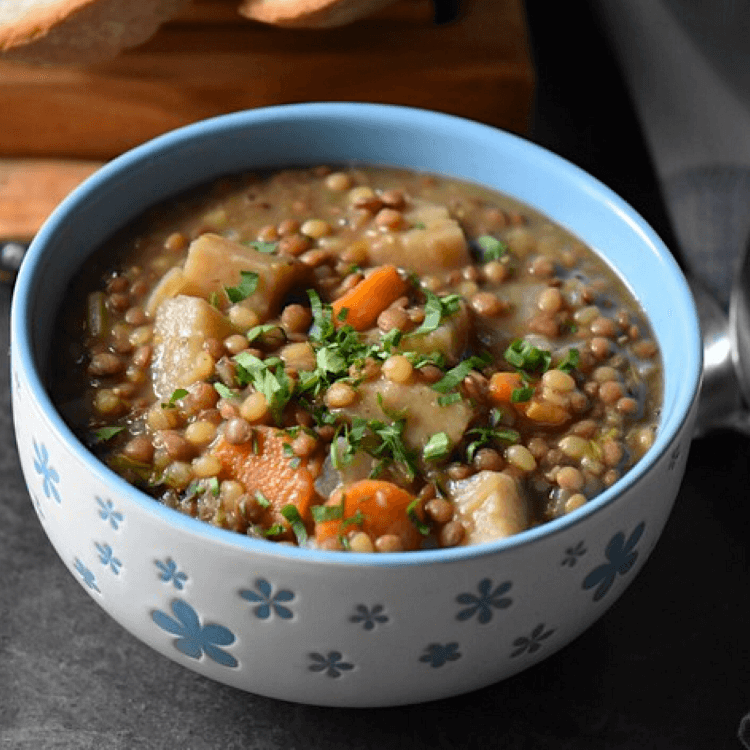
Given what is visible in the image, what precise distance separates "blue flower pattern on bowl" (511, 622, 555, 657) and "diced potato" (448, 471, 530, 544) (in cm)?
16

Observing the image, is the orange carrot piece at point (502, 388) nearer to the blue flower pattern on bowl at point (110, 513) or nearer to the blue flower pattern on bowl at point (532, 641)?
the blue flower pattern on bowl at point (532, 641)

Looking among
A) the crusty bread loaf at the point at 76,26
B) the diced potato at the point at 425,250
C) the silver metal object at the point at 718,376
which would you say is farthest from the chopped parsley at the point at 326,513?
the crusty bread loaf at the point at 76,26

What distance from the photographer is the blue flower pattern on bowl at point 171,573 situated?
6.64 feet

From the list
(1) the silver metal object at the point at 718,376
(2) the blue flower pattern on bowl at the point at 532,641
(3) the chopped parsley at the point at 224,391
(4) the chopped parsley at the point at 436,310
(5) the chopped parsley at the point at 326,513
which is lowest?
(1) the silver metal object at the point at 718,376

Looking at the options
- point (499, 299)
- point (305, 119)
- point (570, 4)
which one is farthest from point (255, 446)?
point (570, 4)

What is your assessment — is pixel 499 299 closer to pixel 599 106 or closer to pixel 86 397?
pixel 86 397

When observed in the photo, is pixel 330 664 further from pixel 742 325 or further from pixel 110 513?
pixel 742 325

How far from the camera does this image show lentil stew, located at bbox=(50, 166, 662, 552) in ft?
7.11

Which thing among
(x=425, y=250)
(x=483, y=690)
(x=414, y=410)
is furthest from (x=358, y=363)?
(x=483, y=690)

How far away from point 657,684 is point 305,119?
1.23 metres

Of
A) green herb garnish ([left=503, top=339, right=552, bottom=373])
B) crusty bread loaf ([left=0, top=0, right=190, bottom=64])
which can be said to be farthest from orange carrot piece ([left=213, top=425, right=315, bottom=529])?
crusty bread loaf ([left=0, top=0, right=190, bottom=64])

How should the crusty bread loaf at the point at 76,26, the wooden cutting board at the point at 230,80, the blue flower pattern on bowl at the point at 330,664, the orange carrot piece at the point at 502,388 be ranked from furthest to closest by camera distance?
the wooden cutting board at the point at 230,80 → the crusty bread loaf at the point at 76,26 → the orange carrot piece at the point at 502,388 → the blue flower pattern on bowl at the point at 330,664

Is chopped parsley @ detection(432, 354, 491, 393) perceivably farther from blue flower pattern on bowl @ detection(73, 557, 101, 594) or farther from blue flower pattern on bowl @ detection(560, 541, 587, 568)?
blue flower pattern on bowl @ detection(73, 557, 101, 594)

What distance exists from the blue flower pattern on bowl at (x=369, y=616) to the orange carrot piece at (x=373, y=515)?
0.13 meters
